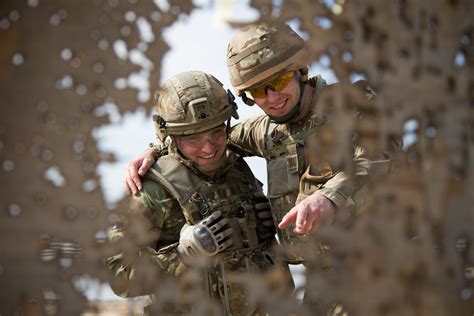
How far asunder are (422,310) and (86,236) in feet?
3.66

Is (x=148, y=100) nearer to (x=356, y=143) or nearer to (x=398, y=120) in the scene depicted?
(x=398, y=120)

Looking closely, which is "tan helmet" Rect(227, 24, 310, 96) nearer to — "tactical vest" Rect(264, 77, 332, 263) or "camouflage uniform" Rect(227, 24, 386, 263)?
"camouflage uniform" Rect(227, 24, 386, 263)

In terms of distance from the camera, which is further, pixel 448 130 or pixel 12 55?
pixel 12 55

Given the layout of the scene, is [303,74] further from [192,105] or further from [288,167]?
[192,105]

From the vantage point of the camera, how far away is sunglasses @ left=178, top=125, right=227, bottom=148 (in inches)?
182

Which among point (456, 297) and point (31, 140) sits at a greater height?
point (31, 140)

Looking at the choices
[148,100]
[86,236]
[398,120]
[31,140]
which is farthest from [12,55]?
[398,120]

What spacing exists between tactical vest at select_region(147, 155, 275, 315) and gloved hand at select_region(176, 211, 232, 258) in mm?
72

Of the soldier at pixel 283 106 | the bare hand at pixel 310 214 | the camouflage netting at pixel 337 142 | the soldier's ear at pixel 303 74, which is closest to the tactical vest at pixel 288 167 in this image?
the soldier at pixel 283 106

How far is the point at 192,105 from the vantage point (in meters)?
4.56

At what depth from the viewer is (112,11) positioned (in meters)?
2.71

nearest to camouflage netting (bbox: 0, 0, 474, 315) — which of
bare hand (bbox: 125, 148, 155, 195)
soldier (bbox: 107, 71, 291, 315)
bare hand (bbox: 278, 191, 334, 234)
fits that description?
bare hand (bbox: 278, 191, 334, 234)

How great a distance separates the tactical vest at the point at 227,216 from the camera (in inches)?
179

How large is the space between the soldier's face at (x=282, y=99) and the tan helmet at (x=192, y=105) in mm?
373
